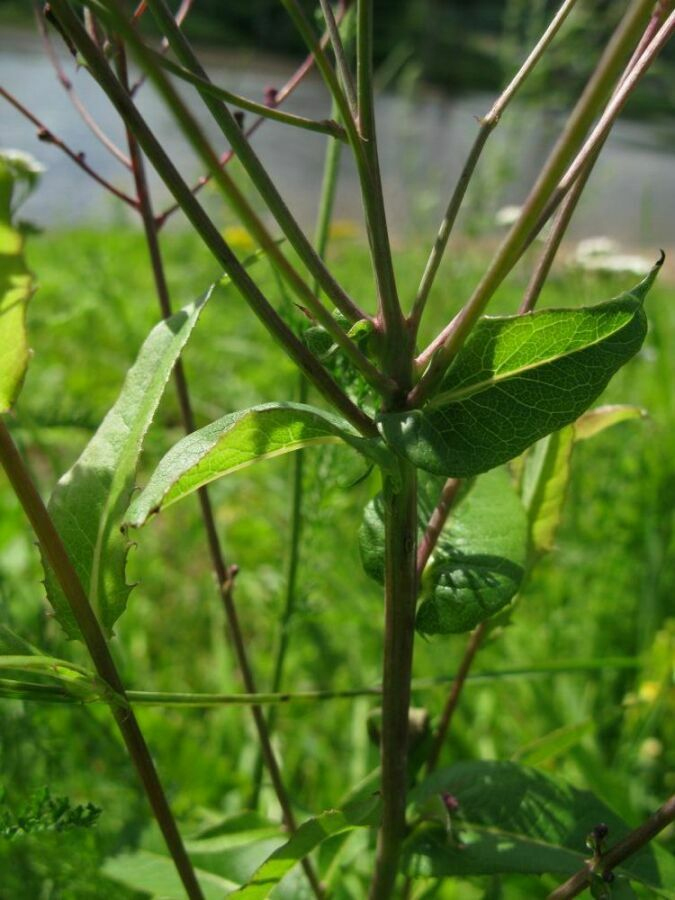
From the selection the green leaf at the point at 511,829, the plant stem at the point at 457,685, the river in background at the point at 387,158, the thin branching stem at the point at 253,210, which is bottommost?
the green leaf at the point at 511,829

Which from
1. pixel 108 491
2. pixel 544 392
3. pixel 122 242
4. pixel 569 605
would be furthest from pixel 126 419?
pixel 122 242

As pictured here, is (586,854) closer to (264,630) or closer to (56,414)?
(56,414)

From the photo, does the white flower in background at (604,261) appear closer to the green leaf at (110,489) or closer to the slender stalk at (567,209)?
the slender stalk at (567,209)

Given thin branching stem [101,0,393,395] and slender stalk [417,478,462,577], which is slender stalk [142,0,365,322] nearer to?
thin branching stem [101,0,393,395]

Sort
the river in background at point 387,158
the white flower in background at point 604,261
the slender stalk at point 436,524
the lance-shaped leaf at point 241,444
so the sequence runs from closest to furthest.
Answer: the lance-shaped leaf at point 241,444, the slender stalk at point 436,524, the white flower in background at point 604,261, the river in background at point 387,158

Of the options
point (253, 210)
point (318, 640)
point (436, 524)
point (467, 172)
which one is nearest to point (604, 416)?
point (436, 524)

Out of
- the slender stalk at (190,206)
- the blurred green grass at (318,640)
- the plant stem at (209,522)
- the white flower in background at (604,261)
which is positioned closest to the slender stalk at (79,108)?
the plant stem at (209,522)

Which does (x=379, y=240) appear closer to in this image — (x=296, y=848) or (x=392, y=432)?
(x=392, y=432)
